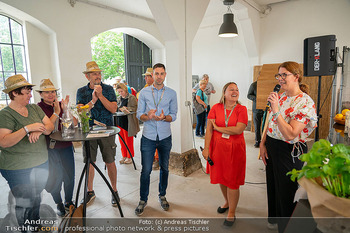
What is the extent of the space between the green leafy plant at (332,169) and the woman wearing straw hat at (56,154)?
2117 millimetres

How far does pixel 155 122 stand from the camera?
7.82 feet

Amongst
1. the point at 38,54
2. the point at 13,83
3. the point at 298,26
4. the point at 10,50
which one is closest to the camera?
the point at 13,83

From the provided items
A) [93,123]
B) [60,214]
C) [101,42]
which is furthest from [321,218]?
[101,42]

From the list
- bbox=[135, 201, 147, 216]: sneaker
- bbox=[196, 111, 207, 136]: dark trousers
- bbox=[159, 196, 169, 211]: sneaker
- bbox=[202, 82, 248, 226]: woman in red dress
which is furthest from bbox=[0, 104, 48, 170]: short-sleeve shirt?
bbox=[196, 111, 207, 136]: dark trousers

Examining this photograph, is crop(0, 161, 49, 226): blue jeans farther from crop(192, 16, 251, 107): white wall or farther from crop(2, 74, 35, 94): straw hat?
crop(192, 16, 251, 107): white wall

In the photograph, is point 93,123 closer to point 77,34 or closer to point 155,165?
point 155,165

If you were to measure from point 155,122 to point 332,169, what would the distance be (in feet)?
6.11

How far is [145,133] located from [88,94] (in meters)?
0.84

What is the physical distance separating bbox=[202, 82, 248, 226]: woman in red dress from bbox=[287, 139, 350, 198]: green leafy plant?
140 cm

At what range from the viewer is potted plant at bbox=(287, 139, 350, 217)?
2.07ft

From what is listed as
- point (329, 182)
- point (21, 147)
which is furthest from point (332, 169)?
point (21, 147)

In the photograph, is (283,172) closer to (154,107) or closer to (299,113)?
(299,113)

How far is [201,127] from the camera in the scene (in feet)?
21.0

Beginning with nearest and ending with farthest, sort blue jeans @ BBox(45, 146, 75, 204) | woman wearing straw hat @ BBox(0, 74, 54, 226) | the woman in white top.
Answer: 1. the woman in white top
2. woman wearing straw hat @ BBox(0, 74, 54, 226)
3. blue jeans @ BBox(45, 146, 75, 204)
